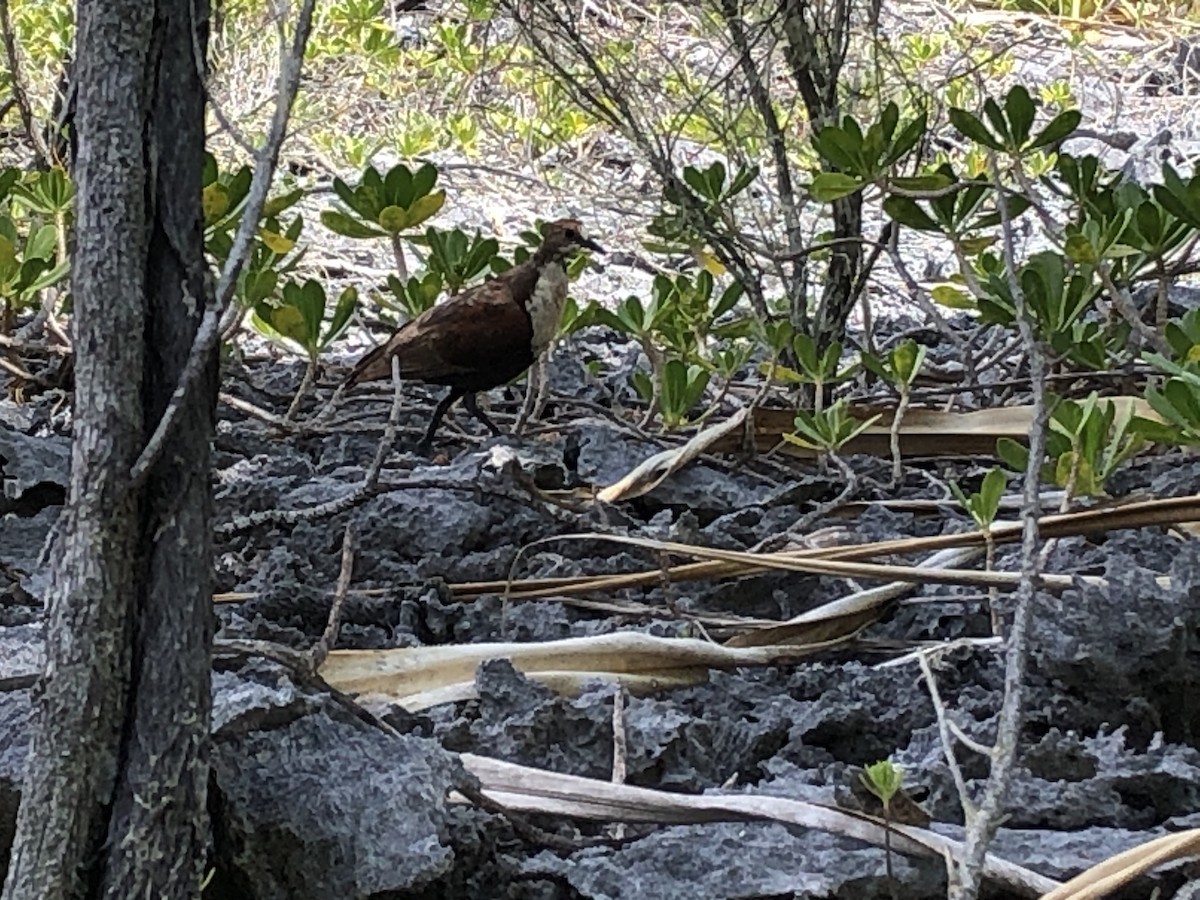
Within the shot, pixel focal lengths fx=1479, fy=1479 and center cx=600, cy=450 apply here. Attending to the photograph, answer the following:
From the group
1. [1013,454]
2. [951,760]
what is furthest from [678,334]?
[951,760]

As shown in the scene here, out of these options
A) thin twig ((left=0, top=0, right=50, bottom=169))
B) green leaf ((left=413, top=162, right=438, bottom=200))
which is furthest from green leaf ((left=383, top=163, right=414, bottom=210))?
thin twig ((left=0, top=0, right=50, bottom=169))

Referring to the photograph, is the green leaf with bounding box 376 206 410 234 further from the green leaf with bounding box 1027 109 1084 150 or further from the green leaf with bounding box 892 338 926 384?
the green leaf with bounding box 1027 109 1084 150

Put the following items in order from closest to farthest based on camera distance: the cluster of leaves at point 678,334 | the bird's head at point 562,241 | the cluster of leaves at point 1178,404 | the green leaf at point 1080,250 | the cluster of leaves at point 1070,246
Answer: the cluster of leaves at point 1178,404 → the cluster of leaves at point 1070,246 → the green leaf at point 1080,250 → the cluster of leaves at point 678,334 → the bird's head at point 562,241

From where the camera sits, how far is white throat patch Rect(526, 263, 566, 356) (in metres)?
2.29

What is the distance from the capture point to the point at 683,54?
3.03 meters

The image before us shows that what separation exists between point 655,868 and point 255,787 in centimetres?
25

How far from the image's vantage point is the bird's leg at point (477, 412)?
2213mm

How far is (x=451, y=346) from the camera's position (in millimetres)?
2285

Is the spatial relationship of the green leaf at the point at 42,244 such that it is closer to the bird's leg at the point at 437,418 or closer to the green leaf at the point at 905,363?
the bird's leg at the point at 437,418

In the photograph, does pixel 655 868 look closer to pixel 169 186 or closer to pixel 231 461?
pixel 169 186

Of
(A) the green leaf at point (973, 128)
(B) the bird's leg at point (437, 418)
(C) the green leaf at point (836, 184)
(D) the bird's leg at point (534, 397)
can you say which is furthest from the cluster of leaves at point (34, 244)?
(A) the green leaf at point (973, 128)

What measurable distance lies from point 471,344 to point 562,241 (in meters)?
0.42

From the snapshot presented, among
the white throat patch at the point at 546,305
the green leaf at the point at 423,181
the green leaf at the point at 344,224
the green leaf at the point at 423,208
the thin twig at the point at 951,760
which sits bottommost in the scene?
the thin twig at the point at 951,760

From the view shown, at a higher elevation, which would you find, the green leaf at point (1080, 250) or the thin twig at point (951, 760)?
the green leaf at point (1080, 250)
